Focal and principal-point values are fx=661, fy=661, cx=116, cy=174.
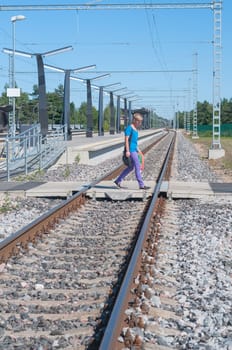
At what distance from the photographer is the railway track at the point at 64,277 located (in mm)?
5402

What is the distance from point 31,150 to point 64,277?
60.3 feet

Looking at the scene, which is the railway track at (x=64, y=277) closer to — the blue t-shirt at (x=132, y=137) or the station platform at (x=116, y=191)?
the station platform at (x=116, y=191)

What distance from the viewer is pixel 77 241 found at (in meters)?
9.79

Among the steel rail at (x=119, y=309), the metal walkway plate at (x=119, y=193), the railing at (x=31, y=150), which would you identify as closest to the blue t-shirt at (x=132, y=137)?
the metal walkway plate at (x=119, y=193)

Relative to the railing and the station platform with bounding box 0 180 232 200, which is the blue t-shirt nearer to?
the station platform with bounding box 0 180 232 200

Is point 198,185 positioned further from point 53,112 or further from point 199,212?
point 53,112

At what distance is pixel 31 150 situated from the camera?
25.5m

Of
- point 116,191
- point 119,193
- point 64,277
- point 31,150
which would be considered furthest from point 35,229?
point 31,150

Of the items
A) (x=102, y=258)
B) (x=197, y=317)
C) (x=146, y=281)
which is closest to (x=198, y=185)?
(x=102, y=258)

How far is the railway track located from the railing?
9.41m

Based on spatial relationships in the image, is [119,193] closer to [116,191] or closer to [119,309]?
[116,191]

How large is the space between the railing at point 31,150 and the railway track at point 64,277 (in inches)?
370

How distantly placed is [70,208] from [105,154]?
27.1m

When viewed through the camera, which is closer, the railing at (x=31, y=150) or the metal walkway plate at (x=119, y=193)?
the metal walkway plate at (x=119, y=193)
